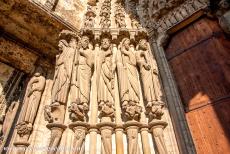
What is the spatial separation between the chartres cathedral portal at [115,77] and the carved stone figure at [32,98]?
0.02 m

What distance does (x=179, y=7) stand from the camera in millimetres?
3469

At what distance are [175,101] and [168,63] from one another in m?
0.77

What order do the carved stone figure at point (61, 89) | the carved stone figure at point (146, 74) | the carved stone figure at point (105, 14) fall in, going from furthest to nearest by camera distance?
1. the carved stone figure at point (105, 14)
2. the carved stone figure at point (146, 74)
3. the carved stone figure at point (61, 89)

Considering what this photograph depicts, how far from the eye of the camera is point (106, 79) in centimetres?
269

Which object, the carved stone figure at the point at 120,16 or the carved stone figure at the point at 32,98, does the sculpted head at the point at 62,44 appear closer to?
the carved stone figure at the point at 32,98

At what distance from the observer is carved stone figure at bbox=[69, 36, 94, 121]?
2.23 meters

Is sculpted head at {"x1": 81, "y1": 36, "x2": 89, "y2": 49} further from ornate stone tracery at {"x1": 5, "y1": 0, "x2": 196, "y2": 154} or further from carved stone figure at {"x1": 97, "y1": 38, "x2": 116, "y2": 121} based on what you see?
carved stone figure at {"x1": 97, "y1": 38, "x2": 116, "y2": 121}

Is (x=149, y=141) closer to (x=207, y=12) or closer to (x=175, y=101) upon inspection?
(x=175, y=101)

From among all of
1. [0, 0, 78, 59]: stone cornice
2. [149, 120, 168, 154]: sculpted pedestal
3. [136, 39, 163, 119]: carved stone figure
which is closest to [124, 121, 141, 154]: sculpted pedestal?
[149, 120, 168, 154]: sculpted pedestal

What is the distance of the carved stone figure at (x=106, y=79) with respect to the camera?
234 cm

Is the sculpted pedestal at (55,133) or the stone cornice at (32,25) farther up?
the stone cornice at (32,25)

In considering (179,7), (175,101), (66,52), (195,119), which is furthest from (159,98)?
(179,7)

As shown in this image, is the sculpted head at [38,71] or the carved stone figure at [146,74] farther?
the sculpted head at [38,71]

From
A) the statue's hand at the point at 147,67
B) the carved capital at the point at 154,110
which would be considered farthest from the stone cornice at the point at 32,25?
the carved capital at the point at 154,110
